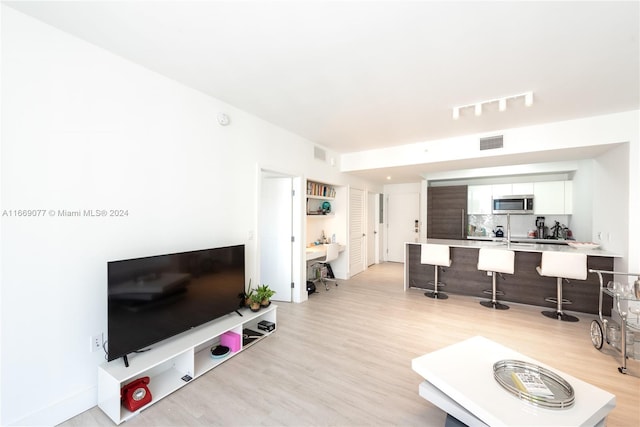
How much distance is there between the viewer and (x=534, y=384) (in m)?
1.53

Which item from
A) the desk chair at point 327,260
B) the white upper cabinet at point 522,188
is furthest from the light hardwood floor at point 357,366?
the white upper cabinet at point 522,188

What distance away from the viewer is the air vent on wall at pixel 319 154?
4.64m

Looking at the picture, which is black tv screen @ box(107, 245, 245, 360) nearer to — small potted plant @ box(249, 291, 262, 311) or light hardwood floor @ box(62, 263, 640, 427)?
small potted plant @ box(249, 291, 262, 311)

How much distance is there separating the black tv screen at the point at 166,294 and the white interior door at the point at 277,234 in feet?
4.82

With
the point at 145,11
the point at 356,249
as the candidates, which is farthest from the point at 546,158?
the point at 145,11

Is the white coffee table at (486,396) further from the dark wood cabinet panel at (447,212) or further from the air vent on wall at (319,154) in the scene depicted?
the dark wood cabinet panel at (447,212)

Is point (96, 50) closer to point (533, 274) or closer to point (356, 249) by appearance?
point (356, 249)

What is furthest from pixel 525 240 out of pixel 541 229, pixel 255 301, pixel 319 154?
pixel 255 301

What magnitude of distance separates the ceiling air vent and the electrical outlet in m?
4.98

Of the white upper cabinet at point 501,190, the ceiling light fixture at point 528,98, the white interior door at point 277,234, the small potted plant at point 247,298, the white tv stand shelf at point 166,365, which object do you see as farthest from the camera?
the white upper cabinet at point 501,190

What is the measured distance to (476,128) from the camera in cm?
378

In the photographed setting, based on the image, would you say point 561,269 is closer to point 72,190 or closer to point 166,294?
point 166,294

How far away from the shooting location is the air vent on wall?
4636mm

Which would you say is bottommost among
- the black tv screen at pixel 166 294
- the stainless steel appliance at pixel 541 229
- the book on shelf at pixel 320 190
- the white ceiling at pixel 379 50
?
the black tv screen at pixel 166 294
